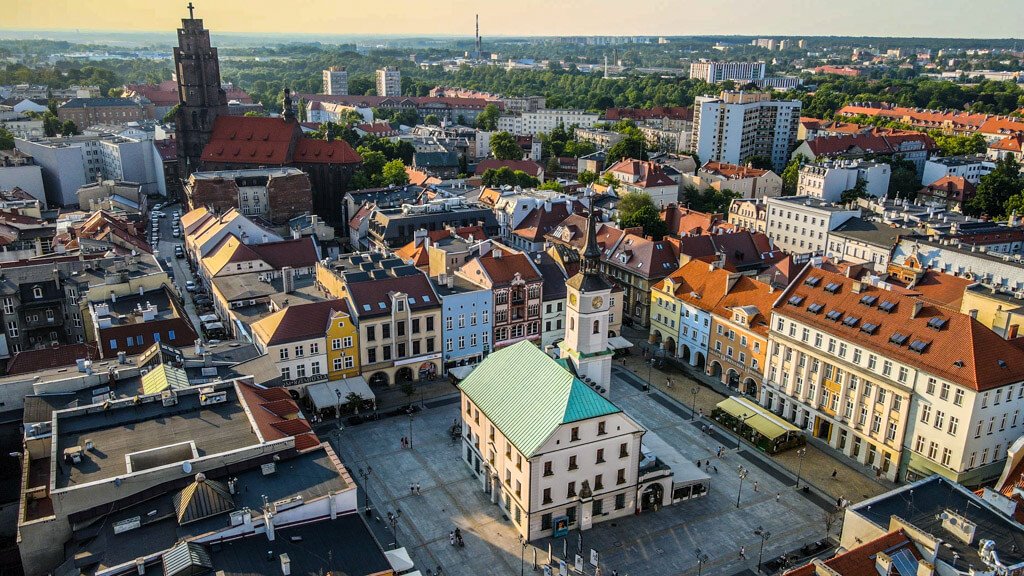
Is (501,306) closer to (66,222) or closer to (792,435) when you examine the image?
(792,435)

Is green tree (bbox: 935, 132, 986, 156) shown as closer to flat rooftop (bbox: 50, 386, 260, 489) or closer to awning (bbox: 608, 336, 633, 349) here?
awning (bbox: 608, 336, 633, 349)

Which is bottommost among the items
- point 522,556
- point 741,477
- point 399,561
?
point 522,556

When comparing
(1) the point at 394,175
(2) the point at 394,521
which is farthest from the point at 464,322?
(1) the point at 394,175

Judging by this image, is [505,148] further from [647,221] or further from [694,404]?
[694,404]

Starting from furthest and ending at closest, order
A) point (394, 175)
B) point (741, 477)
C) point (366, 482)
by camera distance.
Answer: point (394, 175)
point (366, 482)
point (741, 477)

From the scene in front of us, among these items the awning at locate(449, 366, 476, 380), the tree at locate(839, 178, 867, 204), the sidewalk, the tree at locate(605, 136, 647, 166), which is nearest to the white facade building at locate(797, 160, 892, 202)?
the tree at locate(839, 178, 867, 204)

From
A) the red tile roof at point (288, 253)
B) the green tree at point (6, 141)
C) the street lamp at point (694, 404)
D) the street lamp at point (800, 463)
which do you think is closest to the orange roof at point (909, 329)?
the street lamp at point (800, 463)

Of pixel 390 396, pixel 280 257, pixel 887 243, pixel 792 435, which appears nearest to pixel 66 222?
pixel 280 257
